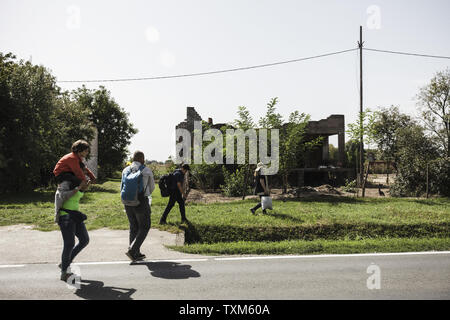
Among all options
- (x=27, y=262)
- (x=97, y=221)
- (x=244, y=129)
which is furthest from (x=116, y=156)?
(x=27, y=262)

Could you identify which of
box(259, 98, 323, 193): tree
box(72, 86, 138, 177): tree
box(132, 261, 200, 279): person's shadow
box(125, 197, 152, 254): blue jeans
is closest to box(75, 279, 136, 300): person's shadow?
box(132, 261, 200, 279): person's shadow

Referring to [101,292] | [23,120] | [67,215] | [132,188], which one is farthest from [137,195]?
[23,120]

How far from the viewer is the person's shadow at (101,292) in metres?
4.36

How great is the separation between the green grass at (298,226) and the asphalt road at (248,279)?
796mm

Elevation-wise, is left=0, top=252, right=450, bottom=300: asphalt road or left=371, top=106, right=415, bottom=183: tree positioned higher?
left=371, top=106, right=415, bottom=183: tree

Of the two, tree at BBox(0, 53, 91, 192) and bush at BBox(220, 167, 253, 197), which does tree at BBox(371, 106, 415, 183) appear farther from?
tree at BBox(0, 53, 91, 192)

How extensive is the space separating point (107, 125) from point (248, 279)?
41.3 metres

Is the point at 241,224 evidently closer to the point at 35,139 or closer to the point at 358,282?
the point at 358,282

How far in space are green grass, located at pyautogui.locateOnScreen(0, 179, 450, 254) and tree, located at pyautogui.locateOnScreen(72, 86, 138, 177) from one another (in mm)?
30568

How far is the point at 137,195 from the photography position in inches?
230

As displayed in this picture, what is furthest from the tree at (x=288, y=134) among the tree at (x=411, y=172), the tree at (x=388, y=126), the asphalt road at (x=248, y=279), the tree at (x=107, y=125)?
the tree at (x=107, y=125)

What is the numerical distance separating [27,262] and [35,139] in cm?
1369

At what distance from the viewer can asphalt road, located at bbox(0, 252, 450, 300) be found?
442 cm

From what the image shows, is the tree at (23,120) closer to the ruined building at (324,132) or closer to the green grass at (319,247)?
the ruined building at (324,132)
